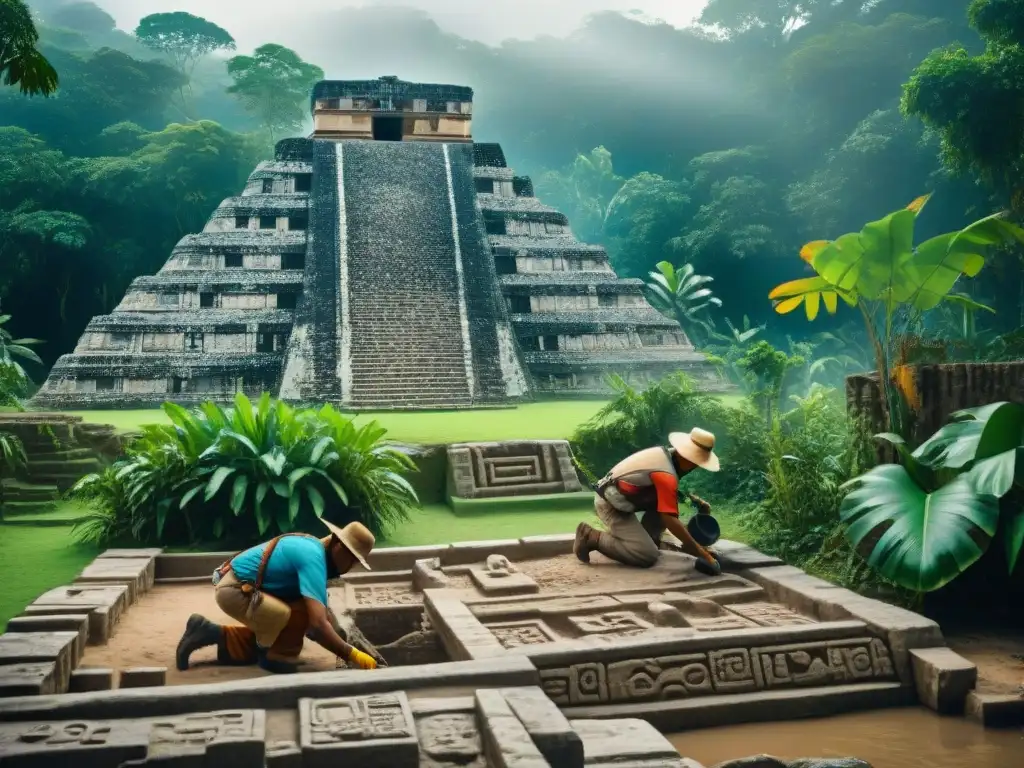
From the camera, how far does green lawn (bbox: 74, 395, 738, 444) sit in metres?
10.5

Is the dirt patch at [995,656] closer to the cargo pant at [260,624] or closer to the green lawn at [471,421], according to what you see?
the cargo pant at [260,624]

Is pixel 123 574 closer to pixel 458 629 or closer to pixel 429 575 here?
pixel 429 575

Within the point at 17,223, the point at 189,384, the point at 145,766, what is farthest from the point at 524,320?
the point at 17,223

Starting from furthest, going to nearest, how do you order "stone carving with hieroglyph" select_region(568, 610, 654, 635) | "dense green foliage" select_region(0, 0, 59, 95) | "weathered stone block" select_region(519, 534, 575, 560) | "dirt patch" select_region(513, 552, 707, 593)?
"dense green foliage" select_region(0, 0, 59, 95), "weathered stone block" select_region(519, 534, 575, 560), "dirt patch" select_region(513, 552, 707, 593), "stone carving with hieroglyph" select_region(568, 610, 654, 635)

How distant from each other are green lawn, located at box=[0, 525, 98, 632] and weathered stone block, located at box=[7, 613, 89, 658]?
0.73 m

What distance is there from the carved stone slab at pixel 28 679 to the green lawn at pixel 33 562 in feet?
5.09

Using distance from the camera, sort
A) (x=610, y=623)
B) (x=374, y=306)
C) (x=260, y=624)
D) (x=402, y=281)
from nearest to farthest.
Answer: (x=260, y=624)
(x=610, y=623)
(x=374, y=306)
(x=402, y=281)

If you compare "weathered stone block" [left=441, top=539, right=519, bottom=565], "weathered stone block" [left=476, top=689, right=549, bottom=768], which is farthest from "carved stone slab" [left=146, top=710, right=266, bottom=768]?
"weathered stone block" [left=441, top=539, right=519, bottom=565]

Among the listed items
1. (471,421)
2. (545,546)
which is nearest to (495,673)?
(545,546)

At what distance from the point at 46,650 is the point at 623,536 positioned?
144 inches

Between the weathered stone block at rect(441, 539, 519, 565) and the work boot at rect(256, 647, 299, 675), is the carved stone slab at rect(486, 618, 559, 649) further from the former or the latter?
the weathered stone block at rect(441, 539, 519, 565)

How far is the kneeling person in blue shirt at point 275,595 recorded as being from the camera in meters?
4.81

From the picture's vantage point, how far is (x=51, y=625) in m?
5.00

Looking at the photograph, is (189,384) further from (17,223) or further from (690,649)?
(17,223)
